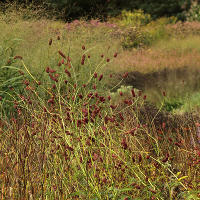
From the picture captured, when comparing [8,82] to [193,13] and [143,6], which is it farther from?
[143,6]

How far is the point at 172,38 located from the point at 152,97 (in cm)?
541

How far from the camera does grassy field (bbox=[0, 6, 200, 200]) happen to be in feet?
8.42

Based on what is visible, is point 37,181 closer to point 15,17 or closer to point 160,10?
point 15,17

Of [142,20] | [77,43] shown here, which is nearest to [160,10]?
[142,20]

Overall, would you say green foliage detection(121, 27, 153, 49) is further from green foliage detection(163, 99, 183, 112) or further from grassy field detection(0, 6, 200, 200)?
green foliage detection(163, 99, 183, 112)

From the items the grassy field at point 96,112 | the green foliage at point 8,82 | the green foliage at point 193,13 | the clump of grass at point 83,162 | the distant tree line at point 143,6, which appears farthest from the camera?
the distant tree line at point 143,6

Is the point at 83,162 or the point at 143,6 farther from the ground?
the point at 83,162

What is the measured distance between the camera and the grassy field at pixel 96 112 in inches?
101

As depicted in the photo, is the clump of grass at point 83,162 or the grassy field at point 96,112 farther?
the grassy field at point 96,112

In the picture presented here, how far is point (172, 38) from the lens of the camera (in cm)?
1218

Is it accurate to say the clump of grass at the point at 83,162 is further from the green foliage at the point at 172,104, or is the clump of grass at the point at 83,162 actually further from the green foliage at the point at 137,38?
the green foliage at the point at 137,38

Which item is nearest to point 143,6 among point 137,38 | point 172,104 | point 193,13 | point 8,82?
point 193,13

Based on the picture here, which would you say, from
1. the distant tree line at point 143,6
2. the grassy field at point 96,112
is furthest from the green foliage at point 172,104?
the distant tree line at point 143,6

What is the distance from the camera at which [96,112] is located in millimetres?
2365
